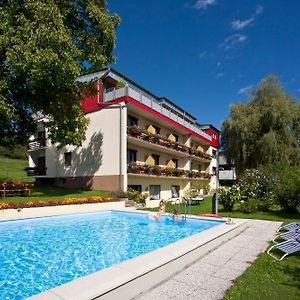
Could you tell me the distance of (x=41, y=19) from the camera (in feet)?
54.5

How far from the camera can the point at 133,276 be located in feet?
18.0

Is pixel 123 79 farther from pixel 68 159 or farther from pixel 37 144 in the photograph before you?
pixel 37 144

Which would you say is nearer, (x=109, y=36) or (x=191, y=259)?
(x=191, y=259)

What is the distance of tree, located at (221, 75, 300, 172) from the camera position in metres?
31.8

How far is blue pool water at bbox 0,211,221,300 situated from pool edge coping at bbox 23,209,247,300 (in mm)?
2061

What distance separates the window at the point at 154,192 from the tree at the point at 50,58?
1083 cm

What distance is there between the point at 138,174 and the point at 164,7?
14.0 m

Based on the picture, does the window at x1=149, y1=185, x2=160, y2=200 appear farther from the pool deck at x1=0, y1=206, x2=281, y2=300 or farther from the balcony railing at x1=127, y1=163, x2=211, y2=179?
the pool deck at x1=0, y1=206, x2=281, y2=300

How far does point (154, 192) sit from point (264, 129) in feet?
50.1

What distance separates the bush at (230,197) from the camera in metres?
18.8

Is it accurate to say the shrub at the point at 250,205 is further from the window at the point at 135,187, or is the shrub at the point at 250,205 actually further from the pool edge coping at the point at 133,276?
the pool edge coping at the point at 133,276

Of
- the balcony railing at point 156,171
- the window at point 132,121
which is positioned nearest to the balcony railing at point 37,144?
the window at point 132,121

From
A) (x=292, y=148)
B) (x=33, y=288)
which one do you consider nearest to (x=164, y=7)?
(x=33, y=288)

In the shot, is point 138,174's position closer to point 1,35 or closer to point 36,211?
point 36,211
